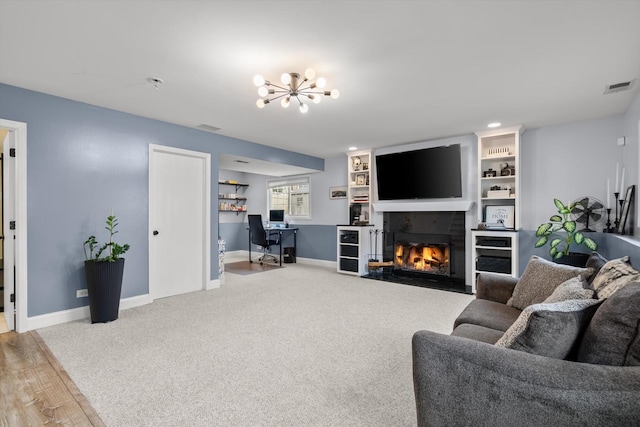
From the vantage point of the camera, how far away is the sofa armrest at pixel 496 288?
2.59 m

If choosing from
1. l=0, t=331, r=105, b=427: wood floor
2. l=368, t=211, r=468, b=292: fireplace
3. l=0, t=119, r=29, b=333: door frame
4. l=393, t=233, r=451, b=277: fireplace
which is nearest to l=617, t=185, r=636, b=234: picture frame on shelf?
l=368, t=211, r=468, b=292: fireplace

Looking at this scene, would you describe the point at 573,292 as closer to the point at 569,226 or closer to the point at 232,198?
the point at 569,226

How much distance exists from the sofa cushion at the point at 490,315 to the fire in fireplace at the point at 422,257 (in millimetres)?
3066

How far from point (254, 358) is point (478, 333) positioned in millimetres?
1618

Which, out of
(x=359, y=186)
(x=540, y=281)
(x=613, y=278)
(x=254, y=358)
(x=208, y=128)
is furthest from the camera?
(x=359, y=186)

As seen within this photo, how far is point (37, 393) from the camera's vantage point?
2014 mm

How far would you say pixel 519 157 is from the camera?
4586 millimetres

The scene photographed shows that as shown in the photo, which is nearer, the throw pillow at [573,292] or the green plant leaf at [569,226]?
the throw pillow at [573,292]

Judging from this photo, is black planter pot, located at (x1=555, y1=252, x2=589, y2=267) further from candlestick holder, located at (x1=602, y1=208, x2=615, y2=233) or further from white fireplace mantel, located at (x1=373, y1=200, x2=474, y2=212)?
white fireplace mantel, located at (x1=373, y1=200, x2=474, y2=212)

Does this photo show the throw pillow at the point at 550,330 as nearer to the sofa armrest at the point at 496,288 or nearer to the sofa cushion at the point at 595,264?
the sofa cushion at the point at 595,264

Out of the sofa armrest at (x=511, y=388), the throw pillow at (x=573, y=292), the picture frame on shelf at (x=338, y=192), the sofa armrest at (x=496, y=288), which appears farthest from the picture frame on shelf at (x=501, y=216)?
the sofa armrest at (x=511, y=388)

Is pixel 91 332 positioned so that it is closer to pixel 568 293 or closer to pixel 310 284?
pixel 310 284

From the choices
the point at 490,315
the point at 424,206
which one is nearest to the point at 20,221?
the point at 490,315

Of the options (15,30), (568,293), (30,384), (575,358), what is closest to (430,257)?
(568,293)
